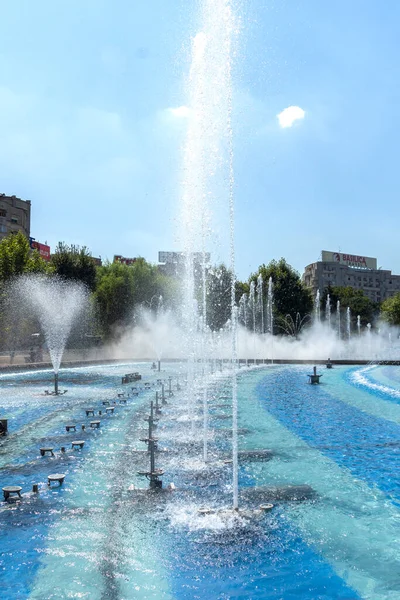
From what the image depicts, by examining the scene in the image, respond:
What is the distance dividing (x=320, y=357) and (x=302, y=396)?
26.8m

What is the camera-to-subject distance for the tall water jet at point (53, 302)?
36.7 m

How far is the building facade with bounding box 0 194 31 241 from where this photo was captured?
58.0m

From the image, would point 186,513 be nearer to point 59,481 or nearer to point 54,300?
point 59,481

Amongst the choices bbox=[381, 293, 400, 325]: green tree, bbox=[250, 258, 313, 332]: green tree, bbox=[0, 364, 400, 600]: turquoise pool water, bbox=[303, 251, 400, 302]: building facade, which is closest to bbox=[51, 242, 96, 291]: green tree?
bbox=[250, 258, 313, 332]: green tree

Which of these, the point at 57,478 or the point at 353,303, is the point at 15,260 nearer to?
the point at 57,478

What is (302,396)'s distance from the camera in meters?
18.5

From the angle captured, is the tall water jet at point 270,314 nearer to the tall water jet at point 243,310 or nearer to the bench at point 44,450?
the tall water jet at point 243,310

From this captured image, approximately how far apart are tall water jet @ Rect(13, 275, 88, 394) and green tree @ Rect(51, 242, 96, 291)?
2.16ft

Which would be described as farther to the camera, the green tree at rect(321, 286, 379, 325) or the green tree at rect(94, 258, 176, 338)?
the green tree at rect(321, 286, 379, 325)

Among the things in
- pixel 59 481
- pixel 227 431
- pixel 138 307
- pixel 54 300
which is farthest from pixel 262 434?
pixel 138 307

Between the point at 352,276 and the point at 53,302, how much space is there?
75.2 m

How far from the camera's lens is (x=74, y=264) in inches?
1625

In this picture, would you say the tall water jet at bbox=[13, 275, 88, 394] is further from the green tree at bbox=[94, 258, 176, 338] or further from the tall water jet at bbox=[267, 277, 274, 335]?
the tall water jet at bbox=[267, 277, 274, 335]

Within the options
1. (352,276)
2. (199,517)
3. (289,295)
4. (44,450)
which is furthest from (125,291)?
(352,276)
